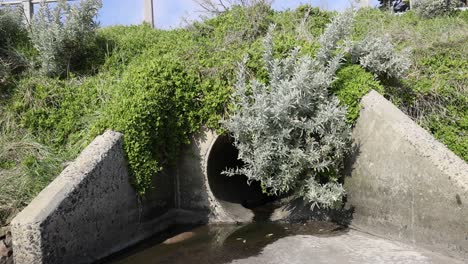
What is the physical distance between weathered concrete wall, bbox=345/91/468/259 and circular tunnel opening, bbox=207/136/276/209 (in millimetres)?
2273

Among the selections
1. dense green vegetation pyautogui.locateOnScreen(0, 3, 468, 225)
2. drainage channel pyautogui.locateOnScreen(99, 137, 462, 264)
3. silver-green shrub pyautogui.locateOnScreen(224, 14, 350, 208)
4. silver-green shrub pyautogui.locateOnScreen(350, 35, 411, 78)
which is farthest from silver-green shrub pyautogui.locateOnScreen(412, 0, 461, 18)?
drainage channel pyautogui.locateOnScreen(99, 137, 462, 264)

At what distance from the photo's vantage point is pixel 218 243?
5.96m

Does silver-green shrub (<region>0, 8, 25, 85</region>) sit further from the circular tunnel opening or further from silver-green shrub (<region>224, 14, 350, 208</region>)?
silver-green shrub (<region>224, 14, 350, 208</region>)

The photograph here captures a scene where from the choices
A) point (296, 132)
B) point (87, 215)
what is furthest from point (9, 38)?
point (296, 132)

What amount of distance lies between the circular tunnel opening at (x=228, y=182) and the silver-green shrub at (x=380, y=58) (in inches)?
93.7

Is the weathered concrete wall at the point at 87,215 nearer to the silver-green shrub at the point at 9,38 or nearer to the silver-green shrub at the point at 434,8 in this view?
the silver-green shrub at the point at 9,38

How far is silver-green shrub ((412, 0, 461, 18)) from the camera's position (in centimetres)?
1006

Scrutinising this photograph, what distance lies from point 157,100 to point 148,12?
5.54m

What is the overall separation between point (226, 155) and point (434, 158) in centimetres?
407

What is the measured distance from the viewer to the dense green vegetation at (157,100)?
237 inches

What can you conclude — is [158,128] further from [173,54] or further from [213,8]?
[213,8]

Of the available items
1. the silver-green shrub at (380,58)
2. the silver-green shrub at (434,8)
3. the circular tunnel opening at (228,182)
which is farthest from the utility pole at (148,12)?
the silver-green shrub at (434,8)

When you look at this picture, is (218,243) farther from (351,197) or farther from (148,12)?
(148,12)

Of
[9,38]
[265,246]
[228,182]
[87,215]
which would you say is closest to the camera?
[87,215]
